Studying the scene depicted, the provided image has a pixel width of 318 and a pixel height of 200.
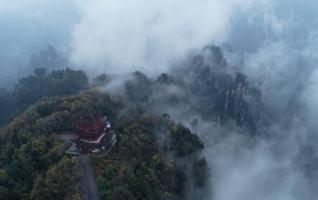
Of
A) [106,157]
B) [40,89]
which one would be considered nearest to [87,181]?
[106,157]

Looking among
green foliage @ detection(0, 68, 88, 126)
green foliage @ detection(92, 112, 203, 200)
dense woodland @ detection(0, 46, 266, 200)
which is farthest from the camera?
green foliage @ detection(0, 68, 88, 126)

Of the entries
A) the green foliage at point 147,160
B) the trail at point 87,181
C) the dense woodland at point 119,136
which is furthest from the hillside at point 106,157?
the trail at point 87,181

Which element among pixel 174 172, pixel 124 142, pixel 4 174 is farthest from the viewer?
pixel 174 172

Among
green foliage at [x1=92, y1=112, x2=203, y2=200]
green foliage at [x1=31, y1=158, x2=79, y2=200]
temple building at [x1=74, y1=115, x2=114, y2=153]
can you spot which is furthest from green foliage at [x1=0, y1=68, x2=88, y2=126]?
green foliage at [x1=31, y1=158, x2=79, y2=200]

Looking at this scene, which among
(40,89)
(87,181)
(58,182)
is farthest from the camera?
(40,89)

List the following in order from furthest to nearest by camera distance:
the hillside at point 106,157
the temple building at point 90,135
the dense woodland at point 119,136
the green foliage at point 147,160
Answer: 1. the temple building at point 90,135
2. the dense woodland at point 119,136
3. the green foliage at point 147,160
4. the hillside at point 106,157

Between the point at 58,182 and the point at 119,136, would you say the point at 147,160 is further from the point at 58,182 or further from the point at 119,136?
the point at 58,182

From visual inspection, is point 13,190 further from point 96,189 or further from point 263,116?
point 263,116

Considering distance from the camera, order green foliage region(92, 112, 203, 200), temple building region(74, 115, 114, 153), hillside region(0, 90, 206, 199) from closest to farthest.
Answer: hillside region(0, 90, 206, 199), green foliage region(92, 112, 203, 200), temple building region(74, 115, 114, 153)

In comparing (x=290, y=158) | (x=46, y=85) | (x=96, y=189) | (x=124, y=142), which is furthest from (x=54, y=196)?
(x=290, y=158)

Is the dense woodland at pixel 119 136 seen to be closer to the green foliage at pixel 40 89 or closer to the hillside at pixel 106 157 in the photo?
the hillside at pixel 106 157

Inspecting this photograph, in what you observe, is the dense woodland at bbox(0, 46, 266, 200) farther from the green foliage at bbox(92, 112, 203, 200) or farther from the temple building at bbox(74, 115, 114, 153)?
the temple building at bbox(74, 115, 114, 153)
